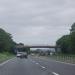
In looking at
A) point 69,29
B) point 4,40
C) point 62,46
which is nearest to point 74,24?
point 69,29

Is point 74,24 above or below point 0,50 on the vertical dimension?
above

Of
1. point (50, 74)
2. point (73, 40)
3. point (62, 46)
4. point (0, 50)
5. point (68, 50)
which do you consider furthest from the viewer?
point (62, 46)

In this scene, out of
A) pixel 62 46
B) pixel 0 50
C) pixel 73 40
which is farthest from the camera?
pixel 62 46

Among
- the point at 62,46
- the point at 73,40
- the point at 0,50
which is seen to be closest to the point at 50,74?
the point at 73,40

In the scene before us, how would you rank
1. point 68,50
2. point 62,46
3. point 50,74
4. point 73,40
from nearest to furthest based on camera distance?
point 50,74 → point 73,40 → point 68,50 → point 62,46

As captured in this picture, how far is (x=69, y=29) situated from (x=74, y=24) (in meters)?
4.95

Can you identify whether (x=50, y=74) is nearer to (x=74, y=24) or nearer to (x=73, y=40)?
(x=73, y=40)

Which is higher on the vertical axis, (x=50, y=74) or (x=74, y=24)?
(x=74, y=24)

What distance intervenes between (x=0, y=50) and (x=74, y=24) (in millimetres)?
40063

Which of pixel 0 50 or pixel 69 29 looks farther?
pixel 69 29

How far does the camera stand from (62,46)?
Result: 645 feet

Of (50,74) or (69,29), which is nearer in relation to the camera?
(50,74)

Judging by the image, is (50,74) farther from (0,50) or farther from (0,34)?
(0,34)

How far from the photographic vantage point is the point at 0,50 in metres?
168
